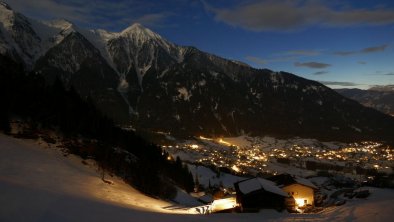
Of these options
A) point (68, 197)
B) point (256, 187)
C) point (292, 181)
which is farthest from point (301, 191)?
point (68, 197)

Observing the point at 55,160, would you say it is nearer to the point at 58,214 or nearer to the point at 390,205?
the point at 58,214

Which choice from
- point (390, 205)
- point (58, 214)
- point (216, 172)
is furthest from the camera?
point (216, 172)

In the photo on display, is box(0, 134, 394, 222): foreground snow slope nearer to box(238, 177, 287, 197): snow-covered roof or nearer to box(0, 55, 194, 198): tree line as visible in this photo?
box(0, 55, 194, 198): tree line

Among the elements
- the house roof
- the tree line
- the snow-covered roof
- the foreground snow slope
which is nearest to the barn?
the house roof

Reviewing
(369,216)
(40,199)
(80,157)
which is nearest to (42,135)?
(80,157)

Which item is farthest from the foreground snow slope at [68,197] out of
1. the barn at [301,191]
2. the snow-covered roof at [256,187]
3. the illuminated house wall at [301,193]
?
the illuminated house wall at [301,193]

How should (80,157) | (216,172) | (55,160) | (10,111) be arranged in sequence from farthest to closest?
(216,172)
(10,111)
(80,157)
(55,160)

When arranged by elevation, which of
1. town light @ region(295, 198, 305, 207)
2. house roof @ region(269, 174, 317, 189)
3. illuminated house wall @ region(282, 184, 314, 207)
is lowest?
town light @ region(295, 198, 305, 207)

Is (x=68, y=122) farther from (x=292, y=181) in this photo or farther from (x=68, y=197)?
(x=292, y=181)
